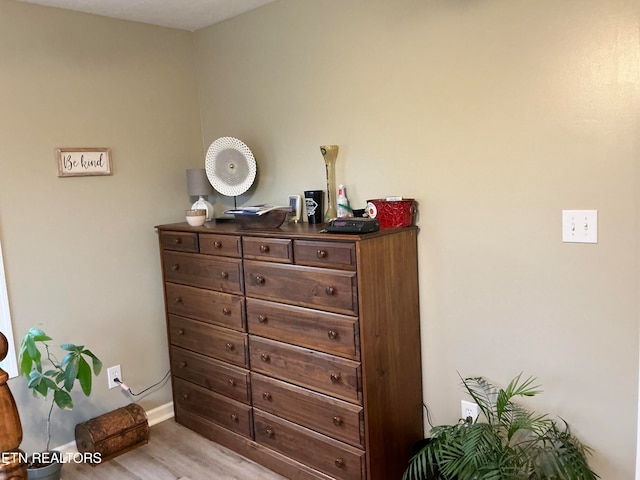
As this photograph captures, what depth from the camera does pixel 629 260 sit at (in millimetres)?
1819

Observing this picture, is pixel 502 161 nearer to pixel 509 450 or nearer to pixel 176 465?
pixel 509 450

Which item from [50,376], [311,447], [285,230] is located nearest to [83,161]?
[50,376]

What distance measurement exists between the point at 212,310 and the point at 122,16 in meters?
1.68

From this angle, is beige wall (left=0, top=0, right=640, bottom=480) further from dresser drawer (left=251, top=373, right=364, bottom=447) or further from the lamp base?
dresser drawer (left=251, top=373, right=364, bottom=447)

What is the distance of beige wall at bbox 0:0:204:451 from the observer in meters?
2.64

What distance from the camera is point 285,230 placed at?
2.48 meters

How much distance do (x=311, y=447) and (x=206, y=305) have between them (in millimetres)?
930

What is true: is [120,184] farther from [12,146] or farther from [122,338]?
[122,338]

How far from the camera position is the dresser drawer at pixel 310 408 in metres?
2.22

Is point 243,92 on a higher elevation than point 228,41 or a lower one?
lower

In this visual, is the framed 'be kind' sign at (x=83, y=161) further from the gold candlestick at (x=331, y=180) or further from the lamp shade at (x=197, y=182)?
the gold candlestick at (x=331, y=180)

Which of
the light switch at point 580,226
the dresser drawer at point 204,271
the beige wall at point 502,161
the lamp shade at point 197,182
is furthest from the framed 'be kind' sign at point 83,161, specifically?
the light switch at point 580,226

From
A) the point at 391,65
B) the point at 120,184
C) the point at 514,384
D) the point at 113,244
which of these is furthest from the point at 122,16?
the point at 514,384

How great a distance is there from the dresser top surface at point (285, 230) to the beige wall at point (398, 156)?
235 millimetres
